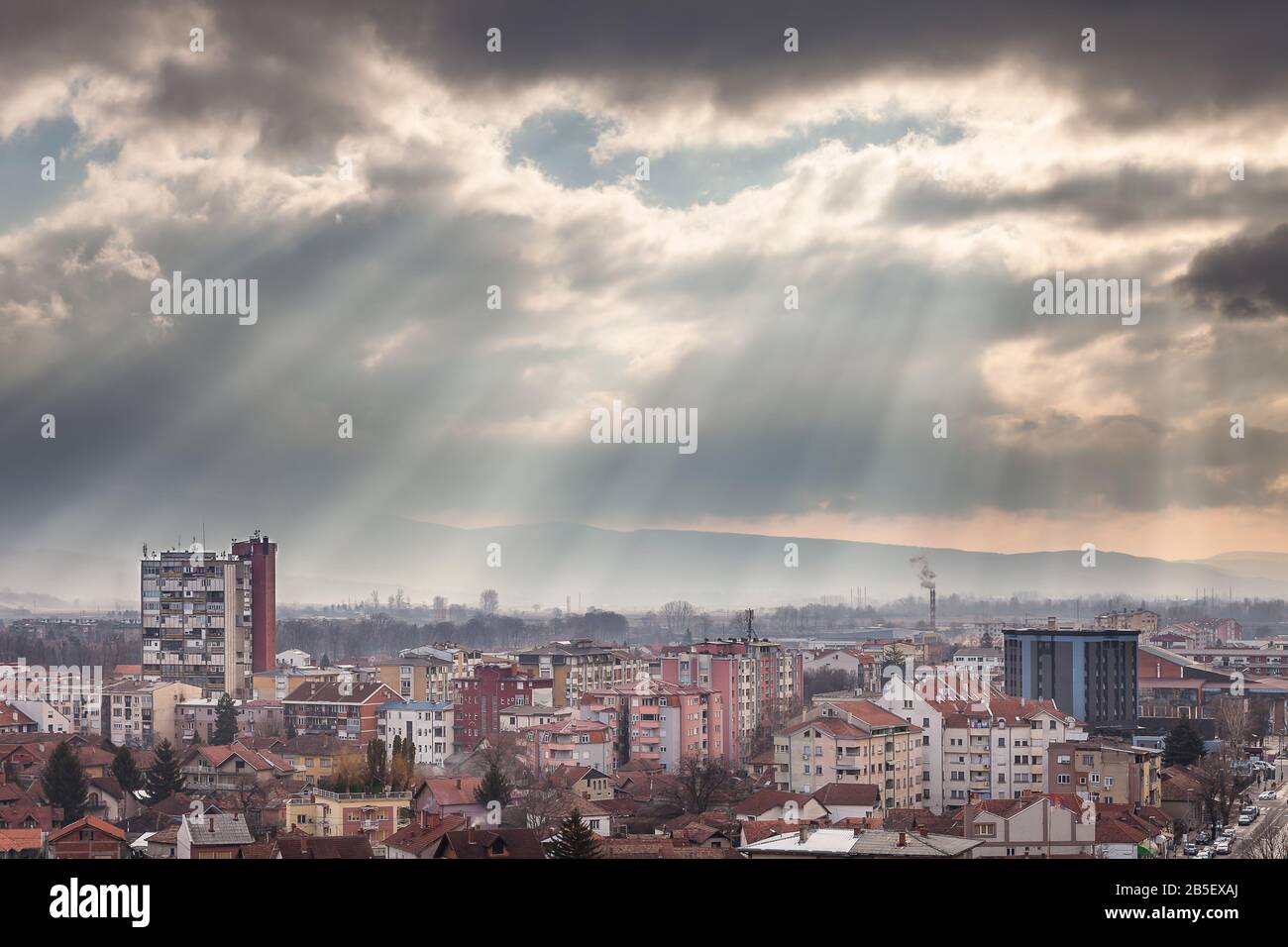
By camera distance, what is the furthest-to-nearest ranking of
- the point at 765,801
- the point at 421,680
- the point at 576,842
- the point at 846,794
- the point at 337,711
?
the point at 421,680, the point at 337,711, the point at 846,794, the point at 765,801, the point at 576,842

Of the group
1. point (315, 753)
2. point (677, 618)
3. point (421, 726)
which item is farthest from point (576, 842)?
point (677, 618)

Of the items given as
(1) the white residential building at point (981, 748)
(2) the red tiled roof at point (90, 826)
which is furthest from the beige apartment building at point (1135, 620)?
(2) the red tiled roof at point (90, 826)

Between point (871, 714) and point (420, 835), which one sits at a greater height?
point (871, 714)

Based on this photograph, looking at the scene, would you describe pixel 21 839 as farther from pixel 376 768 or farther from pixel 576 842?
pixel 376 768

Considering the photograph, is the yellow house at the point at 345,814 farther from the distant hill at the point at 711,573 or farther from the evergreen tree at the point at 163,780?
the distant hill at the point at 711,573

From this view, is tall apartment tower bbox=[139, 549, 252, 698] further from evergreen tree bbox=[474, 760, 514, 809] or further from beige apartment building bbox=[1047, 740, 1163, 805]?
beige apartment building bbox=[1047, 740, 1163, 805]
